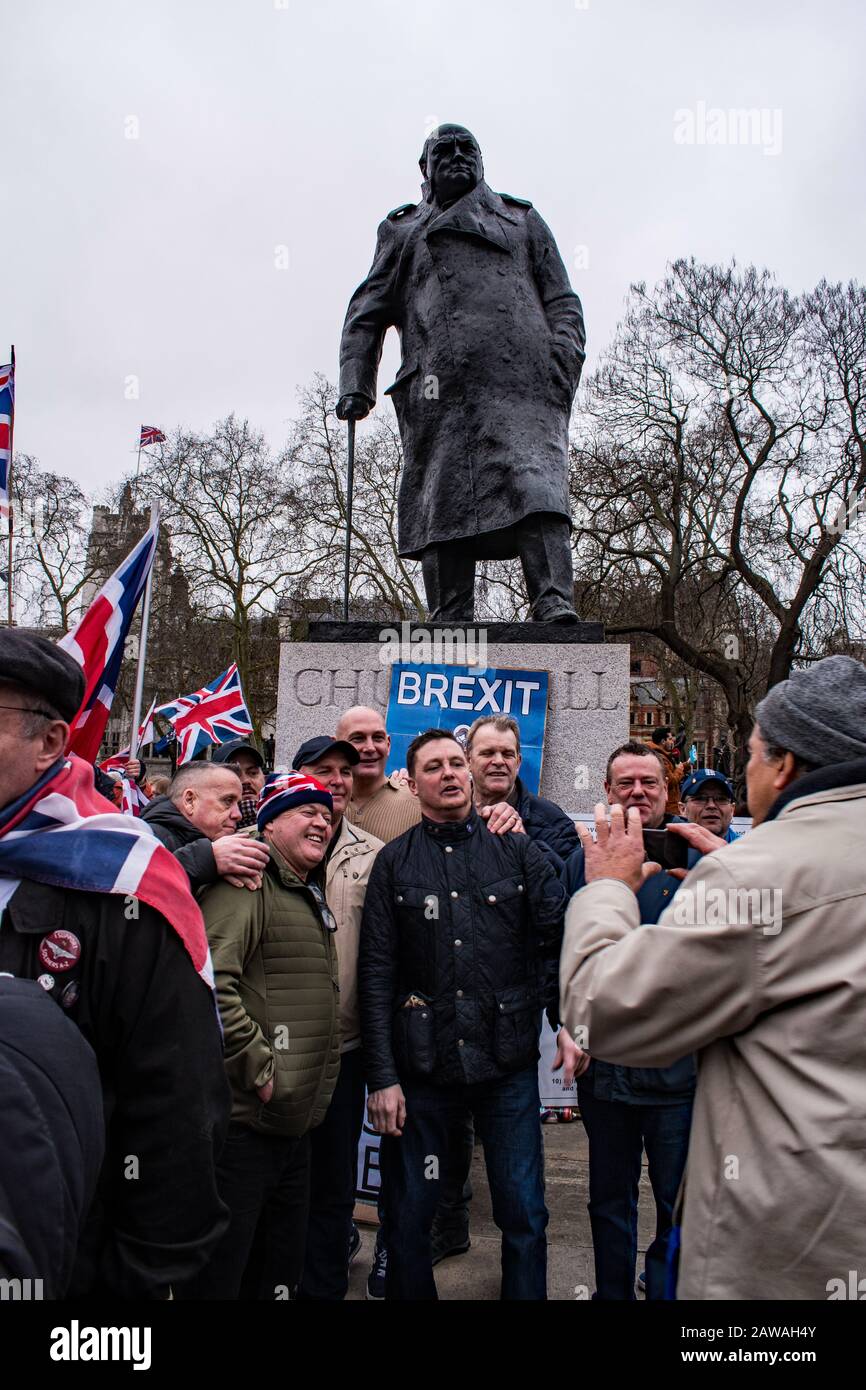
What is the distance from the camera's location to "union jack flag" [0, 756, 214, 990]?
1503mm

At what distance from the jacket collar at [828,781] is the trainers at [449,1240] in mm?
2720

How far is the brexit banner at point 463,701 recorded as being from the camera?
16.9 ft

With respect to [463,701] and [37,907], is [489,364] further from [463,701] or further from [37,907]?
[37,907]

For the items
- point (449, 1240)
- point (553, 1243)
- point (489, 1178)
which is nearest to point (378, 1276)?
point (449, 1240)

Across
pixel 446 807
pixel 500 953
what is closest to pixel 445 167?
pixel 446 807

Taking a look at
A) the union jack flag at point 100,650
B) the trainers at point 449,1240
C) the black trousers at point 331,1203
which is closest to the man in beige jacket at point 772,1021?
the black trousers at point 331,1203

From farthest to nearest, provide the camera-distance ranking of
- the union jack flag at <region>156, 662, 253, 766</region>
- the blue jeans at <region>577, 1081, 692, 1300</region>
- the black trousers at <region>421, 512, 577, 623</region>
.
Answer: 1. the union jack flag at <region>156, 662, 253, 766</region>
2. the black trousers at <region>421, 512, 577, 623</region>
3. the blue jeans at <region>577, 1081, 692, 1300</region>

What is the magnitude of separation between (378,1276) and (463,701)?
2.71 metres

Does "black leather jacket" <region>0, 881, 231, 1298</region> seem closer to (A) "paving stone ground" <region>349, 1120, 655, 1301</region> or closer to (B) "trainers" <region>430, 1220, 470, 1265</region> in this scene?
(A) "paving stone ground" <region>349, 1120, 655, 1301</region>

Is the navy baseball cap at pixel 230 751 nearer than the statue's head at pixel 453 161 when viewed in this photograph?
Yes

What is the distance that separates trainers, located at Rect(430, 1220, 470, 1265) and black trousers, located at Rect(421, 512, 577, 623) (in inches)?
115

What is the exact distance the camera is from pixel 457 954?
2.99 m

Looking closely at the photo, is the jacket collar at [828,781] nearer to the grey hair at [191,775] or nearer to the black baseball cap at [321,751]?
the black baseball cap at [321,751]

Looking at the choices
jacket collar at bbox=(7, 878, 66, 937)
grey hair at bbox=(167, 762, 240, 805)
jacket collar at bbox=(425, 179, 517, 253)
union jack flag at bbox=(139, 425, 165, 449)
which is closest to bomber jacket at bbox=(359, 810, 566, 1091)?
grey hair at bbox=(167, 762, 240, 805)
